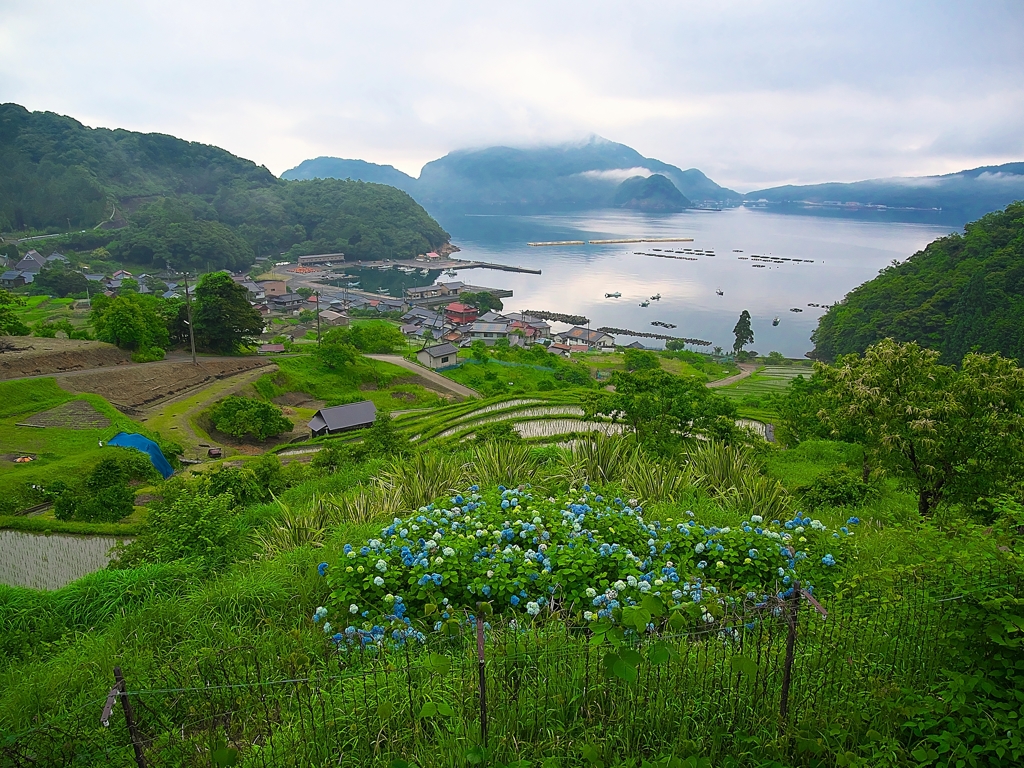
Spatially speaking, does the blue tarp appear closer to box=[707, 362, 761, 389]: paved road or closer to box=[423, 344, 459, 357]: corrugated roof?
box=[423, 344, 459, 357]: corrugated roof

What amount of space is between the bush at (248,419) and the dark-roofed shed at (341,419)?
1.03 metres

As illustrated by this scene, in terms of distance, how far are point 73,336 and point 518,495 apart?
110ft

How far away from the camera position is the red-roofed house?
61897mm

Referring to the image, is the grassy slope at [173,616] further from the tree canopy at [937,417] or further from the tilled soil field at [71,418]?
the tilled soil field at [71,418]

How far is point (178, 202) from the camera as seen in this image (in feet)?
326

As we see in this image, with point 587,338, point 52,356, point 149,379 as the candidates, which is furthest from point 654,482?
point 587,338

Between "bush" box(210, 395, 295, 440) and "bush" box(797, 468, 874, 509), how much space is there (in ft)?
66.1

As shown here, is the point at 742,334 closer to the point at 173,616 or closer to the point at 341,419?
the point at 341,419

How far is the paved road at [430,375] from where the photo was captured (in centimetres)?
3415

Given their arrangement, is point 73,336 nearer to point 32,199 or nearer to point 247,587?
point 247,587

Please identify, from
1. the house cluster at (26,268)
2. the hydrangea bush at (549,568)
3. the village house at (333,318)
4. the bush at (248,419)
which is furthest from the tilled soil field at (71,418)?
the house cluster at (26,268)

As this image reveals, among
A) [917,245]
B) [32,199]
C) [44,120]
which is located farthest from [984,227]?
[44,120]

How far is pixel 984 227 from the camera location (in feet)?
198

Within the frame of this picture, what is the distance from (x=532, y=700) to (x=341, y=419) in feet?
76.9
